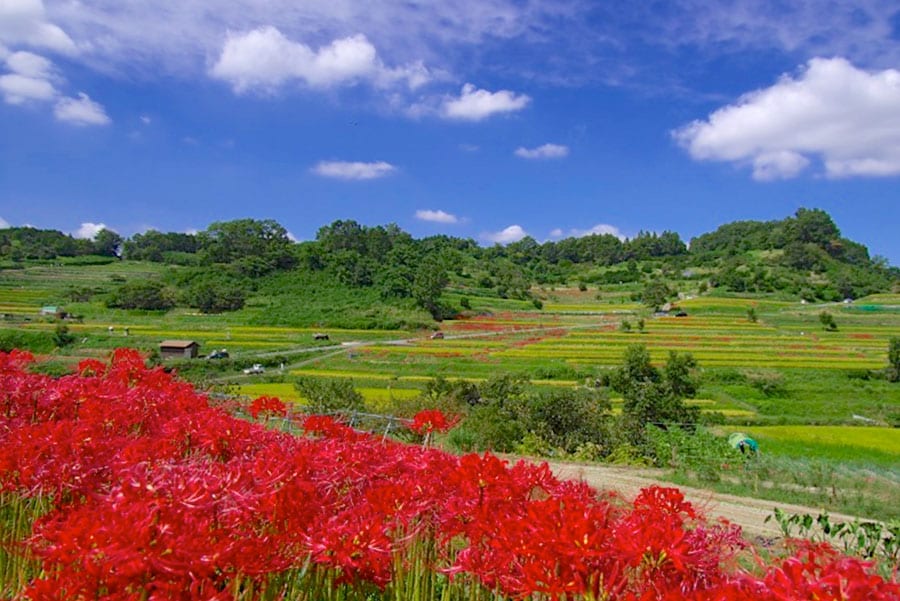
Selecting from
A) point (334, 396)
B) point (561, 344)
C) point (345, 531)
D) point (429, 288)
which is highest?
point (429, 288)

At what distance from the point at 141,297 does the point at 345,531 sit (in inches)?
2492

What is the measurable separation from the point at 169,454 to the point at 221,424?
1.44 ft

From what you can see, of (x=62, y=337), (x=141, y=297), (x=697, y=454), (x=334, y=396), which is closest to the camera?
(x=697, y=454)

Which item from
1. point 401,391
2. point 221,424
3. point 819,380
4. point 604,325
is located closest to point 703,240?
point 604,325

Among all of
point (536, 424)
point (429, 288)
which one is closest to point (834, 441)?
point (536, 424)

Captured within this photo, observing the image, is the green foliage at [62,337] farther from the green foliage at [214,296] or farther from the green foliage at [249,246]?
the green foliage at [249,246]

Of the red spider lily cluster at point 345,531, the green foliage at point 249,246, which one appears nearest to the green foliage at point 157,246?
the green foliage at point 249,246

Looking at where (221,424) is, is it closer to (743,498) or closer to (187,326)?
(743,498)

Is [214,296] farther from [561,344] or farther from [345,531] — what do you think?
[345,531]

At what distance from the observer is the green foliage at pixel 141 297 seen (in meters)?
57.7

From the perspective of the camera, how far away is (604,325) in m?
60.4

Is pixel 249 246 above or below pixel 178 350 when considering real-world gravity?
above

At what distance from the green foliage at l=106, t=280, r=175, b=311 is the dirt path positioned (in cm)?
5463

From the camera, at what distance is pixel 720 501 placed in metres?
10.9
